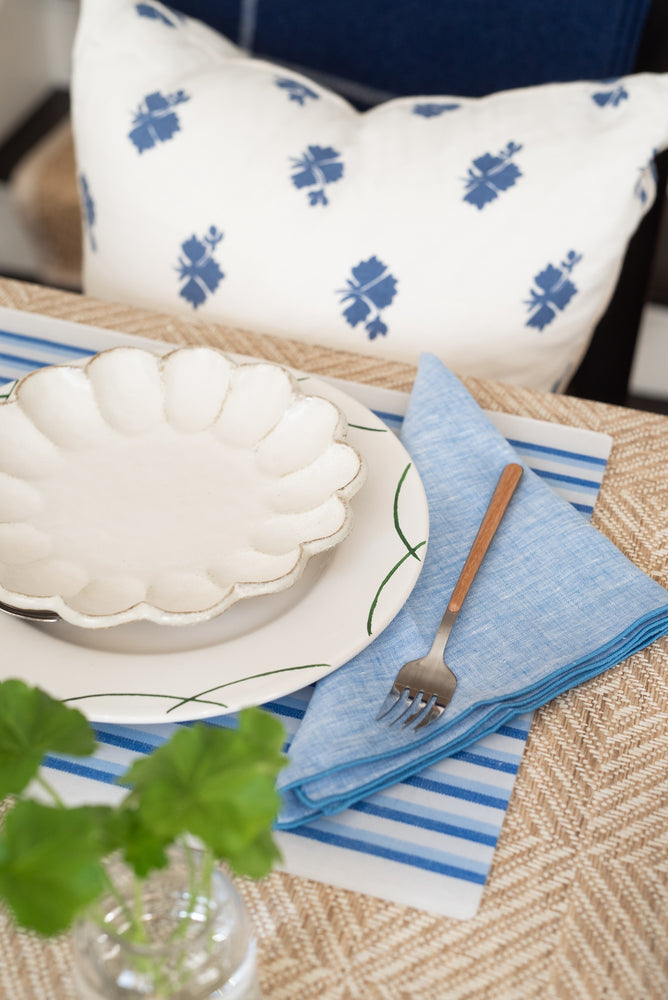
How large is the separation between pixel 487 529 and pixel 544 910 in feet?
0.80

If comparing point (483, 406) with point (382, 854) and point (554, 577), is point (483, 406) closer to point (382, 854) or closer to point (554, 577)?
point (554, 577)

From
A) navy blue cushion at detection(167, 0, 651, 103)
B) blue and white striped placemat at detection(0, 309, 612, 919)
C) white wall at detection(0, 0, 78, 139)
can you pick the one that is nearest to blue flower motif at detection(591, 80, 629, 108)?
navy blue cushion at detection(167, 0, 651, 103)

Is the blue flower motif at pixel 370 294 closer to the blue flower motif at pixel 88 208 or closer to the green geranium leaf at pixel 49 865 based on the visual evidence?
the blue flower motif at pixel 88 208

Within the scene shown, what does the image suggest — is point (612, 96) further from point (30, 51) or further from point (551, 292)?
point (30, 51)

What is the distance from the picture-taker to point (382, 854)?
0.48m

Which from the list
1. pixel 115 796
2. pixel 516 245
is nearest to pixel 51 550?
pixel 115 796

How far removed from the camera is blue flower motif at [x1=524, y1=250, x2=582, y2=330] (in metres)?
0.92

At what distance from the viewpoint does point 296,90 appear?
3.26 ft

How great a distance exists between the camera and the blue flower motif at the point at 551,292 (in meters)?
0.92

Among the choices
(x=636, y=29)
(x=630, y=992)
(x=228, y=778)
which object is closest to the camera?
(x=228, y=778)

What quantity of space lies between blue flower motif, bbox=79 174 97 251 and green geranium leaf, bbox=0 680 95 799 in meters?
0.81

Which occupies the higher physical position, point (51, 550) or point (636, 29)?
point (636, 29)

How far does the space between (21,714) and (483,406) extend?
0.53 meters

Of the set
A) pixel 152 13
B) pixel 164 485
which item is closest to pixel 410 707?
pixel 164 485
